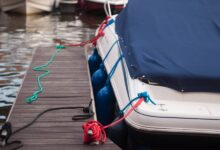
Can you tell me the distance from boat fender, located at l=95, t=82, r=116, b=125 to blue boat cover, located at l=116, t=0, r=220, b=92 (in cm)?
64

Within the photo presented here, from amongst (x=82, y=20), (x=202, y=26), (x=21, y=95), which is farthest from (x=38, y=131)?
(x=82, y=20)

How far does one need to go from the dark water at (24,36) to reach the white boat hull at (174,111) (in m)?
3.08

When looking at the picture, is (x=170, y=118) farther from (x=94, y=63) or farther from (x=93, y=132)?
(x=94, y=63)

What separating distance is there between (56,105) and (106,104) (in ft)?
2.12

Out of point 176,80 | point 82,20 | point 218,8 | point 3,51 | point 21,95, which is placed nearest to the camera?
point 176,80

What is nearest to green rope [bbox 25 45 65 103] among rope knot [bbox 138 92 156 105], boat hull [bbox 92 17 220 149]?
boat hull [bbox 92 17 220 149]

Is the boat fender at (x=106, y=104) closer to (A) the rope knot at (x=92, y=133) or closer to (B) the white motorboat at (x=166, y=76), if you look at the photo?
(B) the white motorboat at (x=166, y=76)

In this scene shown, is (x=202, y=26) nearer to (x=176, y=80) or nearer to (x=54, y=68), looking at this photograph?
(x=176, y=80)

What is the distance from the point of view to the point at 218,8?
484cm

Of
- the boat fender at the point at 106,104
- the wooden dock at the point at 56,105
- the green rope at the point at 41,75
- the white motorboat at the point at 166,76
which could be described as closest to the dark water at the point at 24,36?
the green rope at the point at 41,75

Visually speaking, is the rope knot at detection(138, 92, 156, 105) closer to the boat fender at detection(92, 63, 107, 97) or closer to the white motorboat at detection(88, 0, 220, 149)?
the white motorboat at detection(88, 0, 220, 149)

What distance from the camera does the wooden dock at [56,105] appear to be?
12.5 ft

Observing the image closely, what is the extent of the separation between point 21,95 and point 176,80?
2.20 meters

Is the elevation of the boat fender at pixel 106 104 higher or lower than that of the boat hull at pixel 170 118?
lower
